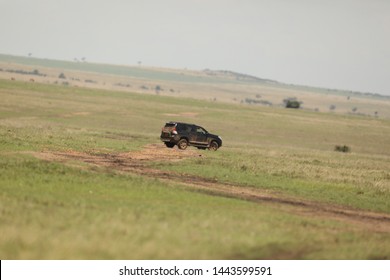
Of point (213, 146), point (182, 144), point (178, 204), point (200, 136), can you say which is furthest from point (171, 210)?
point (213, 146)

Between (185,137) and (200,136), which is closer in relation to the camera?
(185,137)

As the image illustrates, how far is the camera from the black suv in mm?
45531

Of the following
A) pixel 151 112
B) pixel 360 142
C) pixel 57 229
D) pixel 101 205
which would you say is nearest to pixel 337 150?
pixel 360 142

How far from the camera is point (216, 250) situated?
52.7 ft

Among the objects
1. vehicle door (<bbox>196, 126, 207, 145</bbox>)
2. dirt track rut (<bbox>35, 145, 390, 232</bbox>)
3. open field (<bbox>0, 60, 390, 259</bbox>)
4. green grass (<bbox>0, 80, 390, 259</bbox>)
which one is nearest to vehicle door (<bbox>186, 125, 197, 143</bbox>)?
vehicle door (<bbox>196, 126, 207, 145</bbox>)

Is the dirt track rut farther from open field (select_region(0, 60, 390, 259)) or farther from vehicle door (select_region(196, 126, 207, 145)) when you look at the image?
vehicle door (select_region(196, 126, 207, 145))

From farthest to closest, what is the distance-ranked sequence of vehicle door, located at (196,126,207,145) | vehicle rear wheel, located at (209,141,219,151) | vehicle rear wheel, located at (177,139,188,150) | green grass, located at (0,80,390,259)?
vehicle rear wheel, located at (209,141,219,151), vehicle door, located at (196,126,207,145), vehicle rear wheel, located at (177,139,188,150), green grass, located at (0,80,390,259)

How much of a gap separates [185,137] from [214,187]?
17478mm

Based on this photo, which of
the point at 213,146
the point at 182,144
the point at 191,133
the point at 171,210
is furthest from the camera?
the point at 213,146

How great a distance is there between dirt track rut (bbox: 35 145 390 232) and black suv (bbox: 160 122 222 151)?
181 inches

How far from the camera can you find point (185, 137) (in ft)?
151

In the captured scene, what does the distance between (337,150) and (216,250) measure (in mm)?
55307

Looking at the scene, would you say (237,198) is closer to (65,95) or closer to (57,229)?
(57,229)

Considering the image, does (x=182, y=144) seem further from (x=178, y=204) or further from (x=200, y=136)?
(x=178, y=204)
